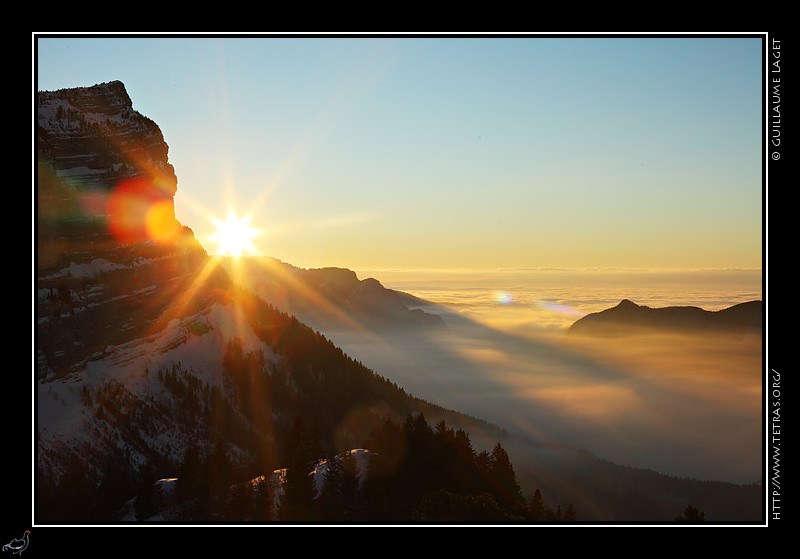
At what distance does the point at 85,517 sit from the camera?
90.2 m
